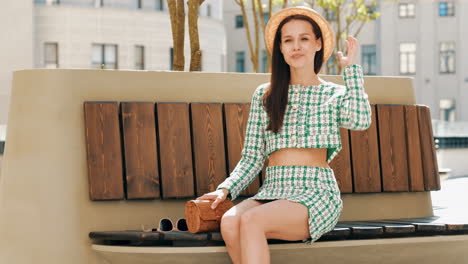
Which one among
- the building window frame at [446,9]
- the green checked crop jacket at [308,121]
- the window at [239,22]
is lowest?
the green checked crop jacket at [308,121]

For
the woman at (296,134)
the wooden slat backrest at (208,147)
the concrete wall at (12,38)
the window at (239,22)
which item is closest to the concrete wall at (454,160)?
the wooden slat backrest at (208,147)

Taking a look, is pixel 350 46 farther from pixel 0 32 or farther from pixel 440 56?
pixel 440 56

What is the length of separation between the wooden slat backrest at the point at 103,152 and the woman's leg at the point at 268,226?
1195mm

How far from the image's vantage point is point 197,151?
6.01 metres

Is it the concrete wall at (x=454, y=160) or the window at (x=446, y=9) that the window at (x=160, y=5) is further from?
the concrete wall at (x=454, y=160)

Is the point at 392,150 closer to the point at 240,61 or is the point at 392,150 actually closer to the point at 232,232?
the point at 232,232

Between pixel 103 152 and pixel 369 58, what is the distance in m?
45.8

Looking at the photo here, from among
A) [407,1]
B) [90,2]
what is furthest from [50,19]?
[407,1]

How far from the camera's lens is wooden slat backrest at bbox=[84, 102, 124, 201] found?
18.9ft

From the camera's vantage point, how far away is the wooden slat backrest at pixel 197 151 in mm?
5812

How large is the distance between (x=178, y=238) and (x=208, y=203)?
258 mm

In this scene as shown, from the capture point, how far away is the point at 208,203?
515cm

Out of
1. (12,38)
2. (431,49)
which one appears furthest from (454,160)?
(431,49)

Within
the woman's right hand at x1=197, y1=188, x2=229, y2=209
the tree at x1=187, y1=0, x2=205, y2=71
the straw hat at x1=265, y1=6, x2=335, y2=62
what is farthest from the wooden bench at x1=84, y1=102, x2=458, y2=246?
Result: the tree at x1=187, y1=0, x2=205, y2=71
